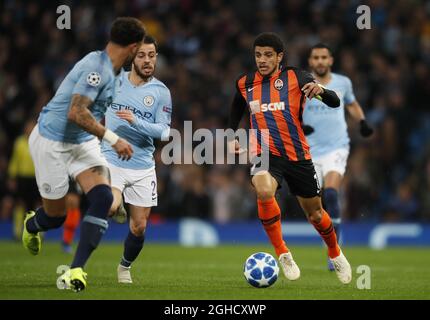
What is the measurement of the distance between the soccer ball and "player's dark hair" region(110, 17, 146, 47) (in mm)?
2488

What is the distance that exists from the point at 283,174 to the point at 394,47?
10802 millimetres

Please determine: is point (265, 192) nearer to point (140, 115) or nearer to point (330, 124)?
point (140, 115)

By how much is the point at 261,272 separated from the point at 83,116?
2.39 meters

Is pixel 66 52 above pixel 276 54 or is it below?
above

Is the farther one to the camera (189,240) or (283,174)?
(189,240)

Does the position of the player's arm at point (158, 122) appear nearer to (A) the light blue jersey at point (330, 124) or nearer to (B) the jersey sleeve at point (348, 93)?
(A) the light blue jersey at point (330, 124)

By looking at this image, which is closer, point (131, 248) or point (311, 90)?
point (311, 90)

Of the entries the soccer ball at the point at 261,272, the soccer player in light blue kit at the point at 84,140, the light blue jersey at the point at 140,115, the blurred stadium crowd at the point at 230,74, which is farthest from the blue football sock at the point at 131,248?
the blurred stadium crowd at the point at 230,74

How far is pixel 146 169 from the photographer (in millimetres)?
9414

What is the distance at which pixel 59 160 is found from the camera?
8.03m

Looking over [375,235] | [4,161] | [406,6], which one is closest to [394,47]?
[406,6]

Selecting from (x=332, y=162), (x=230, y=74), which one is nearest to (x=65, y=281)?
(x=332, y=162)

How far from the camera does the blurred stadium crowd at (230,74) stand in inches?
701
